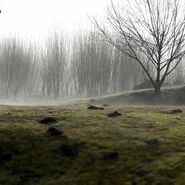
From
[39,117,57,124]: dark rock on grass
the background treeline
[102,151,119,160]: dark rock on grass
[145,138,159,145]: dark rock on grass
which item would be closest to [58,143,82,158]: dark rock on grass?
[102,151,119,160]: dark rock on grass

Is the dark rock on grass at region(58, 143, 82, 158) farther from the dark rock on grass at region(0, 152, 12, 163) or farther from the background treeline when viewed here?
the background treeline

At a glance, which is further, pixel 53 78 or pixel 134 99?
pixel 53 78

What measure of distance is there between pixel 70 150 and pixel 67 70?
33243 mm

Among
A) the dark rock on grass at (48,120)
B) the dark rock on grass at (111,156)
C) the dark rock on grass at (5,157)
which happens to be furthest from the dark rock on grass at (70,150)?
the dark rock on grass at (48,120)

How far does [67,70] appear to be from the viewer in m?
38.8

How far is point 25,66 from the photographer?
40.8m

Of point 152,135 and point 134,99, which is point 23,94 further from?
point 152,135

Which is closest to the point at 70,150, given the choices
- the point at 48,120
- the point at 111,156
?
the point at 111,156

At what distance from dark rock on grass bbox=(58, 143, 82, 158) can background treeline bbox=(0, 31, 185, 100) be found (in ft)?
95.5

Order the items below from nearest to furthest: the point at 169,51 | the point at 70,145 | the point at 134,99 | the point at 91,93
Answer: the point at 70,145 < the point at 134,99 < the point at 169,51 < the point at 91,93

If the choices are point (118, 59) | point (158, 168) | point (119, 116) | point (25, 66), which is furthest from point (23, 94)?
point (158, 168)

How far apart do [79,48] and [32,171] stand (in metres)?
33.7

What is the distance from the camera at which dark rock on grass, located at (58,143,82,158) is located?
5699 mm

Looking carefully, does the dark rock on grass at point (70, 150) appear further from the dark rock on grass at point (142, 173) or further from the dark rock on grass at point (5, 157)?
the dark rock on grass at point (142, 173)
